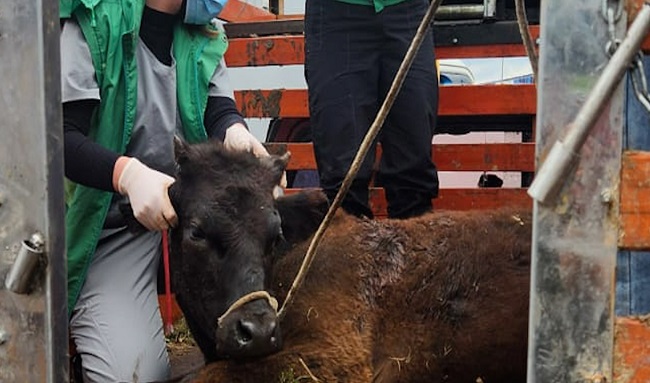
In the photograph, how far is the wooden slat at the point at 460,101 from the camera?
5391mm

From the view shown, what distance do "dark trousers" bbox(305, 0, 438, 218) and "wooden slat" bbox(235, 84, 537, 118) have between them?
0.93 metres

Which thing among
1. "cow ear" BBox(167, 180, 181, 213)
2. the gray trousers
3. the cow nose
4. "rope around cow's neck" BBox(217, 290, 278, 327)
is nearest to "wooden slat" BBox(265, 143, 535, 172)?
the gray trousers

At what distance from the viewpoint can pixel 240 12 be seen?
23.2 feet

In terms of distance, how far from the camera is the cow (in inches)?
131

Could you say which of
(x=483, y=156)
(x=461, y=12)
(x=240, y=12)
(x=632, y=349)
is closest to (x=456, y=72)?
(x=240, y=12)

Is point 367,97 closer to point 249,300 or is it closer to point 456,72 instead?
point 249,300

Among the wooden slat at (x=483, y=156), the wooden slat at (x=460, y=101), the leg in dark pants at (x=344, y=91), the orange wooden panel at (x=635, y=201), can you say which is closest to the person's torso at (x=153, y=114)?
the leg in dark pants at (x=344, y=91)

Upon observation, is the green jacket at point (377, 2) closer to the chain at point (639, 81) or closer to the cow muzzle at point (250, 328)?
the cow muzzle at point (250, 328)

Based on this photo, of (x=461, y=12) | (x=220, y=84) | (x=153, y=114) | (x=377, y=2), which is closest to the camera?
(x=153, y=114)

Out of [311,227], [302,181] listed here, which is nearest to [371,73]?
[311,227]

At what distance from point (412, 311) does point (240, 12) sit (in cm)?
410

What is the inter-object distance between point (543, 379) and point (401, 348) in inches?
69.8

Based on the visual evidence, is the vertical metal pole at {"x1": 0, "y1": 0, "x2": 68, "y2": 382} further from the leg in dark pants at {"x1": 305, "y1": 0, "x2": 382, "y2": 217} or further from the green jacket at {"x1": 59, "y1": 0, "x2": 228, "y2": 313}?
the leg in dark pants at {"x1": 305, "y1": 0, "x2": 382, "y2": 217}

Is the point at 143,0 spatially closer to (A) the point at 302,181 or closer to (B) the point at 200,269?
(B) the point at 200,269
